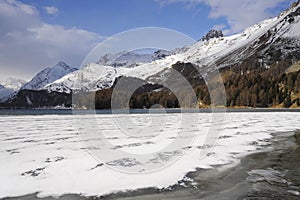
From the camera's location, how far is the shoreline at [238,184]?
743 cm

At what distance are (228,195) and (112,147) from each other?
8.28m

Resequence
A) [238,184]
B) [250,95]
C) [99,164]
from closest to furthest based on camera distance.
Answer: [238,184]
[99,164]
[250,95]

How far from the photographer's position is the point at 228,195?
746 centimetres

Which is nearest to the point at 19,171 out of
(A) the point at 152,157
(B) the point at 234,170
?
(A) the point at 152,157

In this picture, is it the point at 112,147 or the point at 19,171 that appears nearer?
the point at 19,171

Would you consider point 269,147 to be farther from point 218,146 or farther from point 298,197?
point 298,197

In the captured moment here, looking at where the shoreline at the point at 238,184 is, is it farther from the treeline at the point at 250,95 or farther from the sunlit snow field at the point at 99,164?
the treeline at the point at 250,95

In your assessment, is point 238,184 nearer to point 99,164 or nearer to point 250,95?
point 99,164

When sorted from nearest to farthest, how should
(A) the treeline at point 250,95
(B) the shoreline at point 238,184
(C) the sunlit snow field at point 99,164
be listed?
1. (B) the shoreline at point 238,184
2. (C) the sunlit snow field at point 99,164
3. (A) the treeline at point 250,95

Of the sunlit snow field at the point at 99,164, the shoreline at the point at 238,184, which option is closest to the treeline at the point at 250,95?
the sunlit snow field at the point at 99,164

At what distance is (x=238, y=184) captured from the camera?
8.48 m

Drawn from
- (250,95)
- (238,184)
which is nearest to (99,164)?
(238,184)

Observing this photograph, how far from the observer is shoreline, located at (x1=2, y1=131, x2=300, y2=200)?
7434 mm

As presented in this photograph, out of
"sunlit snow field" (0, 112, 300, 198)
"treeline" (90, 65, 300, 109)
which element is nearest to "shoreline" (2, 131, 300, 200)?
"sunlit snow field" (0, 112, 300, 198)
